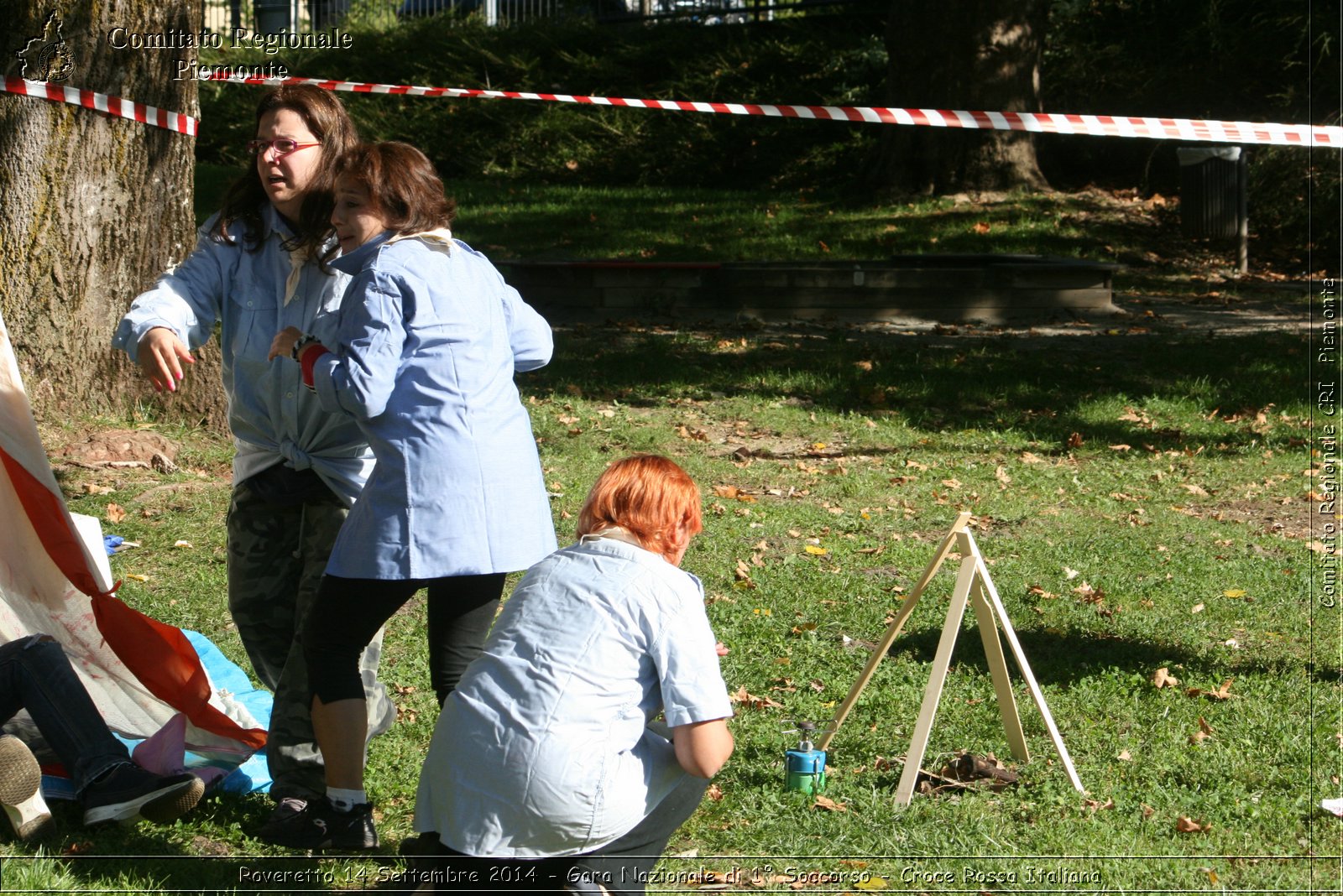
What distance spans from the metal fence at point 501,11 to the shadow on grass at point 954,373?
11.2 m

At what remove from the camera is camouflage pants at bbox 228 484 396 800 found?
3.60 m

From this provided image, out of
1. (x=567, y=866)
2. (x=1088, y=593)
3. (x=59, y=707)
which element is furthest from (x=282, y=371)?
(x=1088, y=593)

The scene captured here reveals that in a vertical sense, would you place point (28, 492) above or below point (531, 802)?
above

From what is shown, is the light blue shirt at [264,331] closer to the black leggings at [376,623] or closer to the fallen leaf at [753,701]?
the black leggings at [376,623]

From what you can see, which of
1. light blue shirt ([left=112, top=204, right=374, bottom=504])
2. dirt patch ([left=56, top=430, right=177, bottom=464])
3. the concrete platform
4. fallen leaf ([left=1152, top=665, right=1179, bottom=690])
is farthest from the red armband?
the concrete platform

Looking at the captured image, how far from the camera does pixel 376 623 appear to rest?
3.35m

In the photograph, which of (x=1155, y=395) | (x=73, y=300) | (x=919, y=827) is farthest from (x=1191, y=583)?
(x=73, y=300)

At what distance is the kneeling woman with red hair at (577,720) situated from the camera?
9.09 ft

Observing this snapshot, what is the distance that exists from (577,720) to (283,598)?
1.32 m

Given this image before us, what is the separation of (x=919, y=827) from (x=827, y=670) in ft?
4.41

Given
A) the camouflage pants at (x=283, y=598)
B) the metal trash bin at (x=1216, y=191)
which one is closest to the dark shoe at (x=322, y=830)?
the camouflage pants at (x=283, y=598)

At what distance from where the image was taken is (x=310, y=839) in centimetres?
339

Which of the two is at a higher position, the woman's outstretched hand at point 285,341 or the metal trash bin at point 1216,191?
A: the metal trash bin at point 1216,191

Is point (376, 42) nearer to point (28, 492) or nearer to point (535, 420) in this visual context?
point (535, 420)
